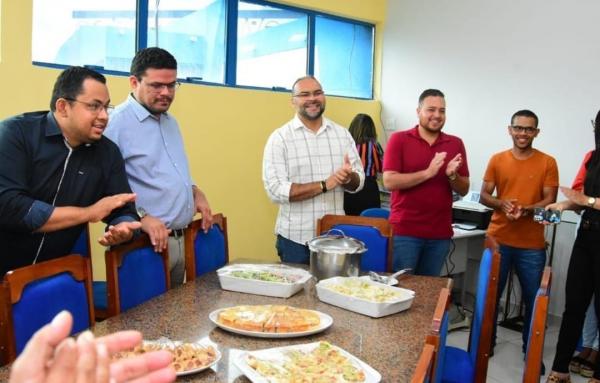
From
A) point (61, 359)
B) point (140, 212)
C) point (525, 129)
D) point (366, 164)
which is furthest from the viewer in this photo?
point (366, 164)

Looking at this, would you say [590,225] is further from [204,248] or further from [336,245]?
[204,248]

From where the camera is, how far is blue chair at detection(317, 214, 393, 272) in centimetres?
268

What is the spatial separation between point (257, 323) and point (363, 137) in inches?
121

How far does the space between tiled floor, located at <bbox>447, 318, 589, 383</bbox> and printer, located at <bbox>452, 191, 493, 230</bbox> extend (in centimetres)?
77

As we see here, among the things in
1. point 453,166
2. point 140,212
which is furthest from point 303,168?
point 140,212

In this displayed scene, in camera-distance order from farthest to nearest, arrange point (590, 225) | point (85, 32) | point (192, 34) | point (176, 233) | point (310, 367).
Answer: point (192, 34), point (85, 32), point (590, 225), point (176, 233), point (310, 367)

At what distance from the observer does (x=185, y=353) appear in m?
1.35

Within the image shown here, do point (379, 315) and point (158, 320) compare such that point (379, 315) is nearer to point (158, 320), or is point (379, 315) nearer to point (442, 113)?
point (158, 320)

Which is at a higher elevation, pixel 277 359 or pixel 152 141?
pixel 152 141

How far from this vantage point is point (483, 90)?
14.7 ft

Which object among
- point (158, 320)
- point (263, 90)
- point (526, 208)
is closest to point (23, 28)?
point (263, 90)

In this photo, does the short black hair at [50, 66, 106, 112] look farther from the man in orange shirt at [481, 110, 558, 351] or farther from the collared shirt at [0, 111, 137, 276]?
the man in orange shirt at [481, 110, 558, 351]

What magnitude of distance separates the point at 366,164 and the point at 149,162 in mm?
2325

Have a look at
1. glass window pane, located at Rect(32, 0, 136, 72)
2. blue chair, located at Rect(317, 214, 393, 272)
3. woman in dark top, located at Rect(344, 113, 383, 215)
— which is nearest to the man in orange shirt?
blue chair, located at Rect(317, 214, 393, 272)
